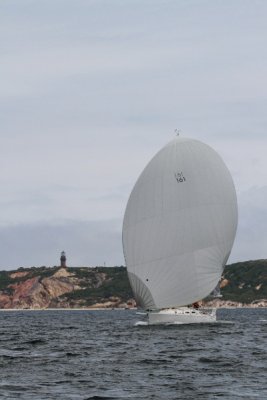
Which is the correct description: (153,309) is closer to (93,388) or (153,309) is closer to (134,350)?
(134,350)

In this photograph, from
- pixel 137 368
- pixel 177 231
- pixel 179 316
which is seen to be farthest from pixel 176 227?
pixel 137 368

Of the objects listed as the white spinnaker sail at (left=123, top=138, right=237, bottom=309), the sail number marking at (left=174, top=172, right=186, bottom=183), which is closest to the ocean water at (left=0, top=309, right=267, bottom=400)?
the white spinnaker sail at (left=123, top=138, right=237, bottom=309)

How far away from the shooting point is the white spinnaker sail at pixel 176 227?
75.4 meters

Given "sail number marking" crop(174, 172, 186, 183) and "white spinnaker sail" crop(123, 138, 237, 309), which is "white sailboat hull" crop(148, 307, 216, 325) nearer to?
"white spinnaker sail" crop(123, 138, 237, 309)

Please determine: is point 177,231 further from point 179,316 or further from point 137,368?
point 137,368

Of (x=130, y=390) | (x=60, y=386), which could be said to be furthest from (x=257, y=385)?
(x=60, y=386)

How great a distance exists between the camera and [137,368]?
43.3 m

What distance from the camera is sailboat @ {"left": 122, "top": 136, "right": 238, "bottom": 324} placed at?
75.4 meters

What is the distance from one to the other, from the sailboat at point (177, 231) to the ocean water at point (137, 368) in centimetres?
891

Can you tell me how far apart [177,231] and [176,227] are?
35 centimetres

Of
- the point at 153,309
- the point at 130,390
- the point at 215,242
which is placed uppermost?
the point at 215,242

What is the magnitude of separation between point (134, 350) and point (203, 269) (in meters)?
23.1

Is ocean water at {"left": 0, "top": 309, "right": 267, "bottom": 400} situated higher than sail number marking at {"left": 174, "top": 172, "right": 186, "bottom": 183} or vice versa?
sail number marking at {"left": 174, "top": 172, "right": 186, "bottom": 183}

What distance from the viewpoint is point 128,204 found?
7806 cm
